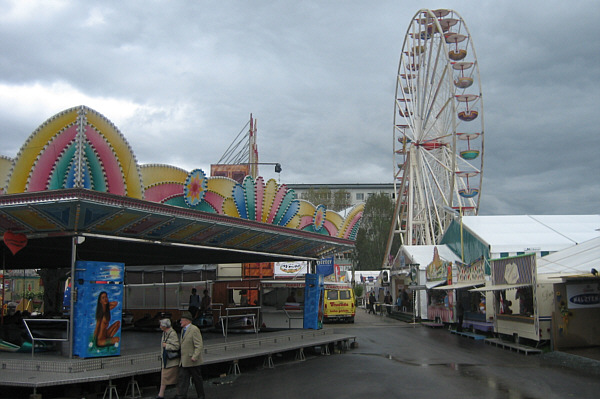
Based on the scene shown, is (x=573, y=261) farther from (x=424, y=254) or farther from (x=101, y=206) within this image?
(x=424, y=254)

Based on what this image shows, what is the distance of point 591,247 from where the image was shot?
1811 centimetres

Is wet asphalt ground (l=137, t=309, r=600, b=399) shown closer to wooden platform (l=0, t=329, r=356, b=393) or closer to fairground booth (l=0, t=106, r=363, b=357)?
wooden platform (l=0, t=329, r=356, b=393)

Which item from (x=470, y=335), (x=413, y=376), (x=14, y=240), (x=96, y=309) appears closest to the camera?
(x=96, y=309)

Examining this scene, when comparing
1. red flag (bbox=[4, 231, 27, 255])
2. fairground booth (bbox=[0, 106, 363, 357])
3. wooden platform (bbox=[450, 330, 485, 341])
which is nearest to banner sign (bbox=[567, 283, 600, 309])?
wooden platform (bbox=[450, 330, 485, 341])

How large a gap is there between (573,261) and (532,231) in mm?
11692

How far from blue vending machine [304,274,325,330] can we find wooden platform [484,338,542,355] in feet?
19.0

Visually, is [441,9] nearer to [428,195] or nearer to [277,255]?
[428,195]

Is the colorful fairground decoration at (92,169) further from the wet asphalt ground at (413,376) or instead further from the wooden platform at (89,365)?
the wet asphalt ground at (413,376)

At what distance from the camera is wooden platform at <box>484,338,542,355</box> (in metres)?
16.0

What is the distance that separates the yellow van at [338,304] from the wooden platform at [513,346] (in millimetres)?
10898

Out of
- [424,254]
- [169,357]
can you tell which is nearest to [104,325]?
[169,357]

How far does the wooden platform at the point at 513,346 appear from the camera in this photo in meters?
16.0

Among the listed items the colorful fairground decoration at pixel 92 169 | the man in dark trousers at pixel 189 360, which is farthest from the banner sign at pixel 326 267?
the man in dark trousers at pixel 189 360

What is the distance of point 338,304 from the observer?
29.7 meters
